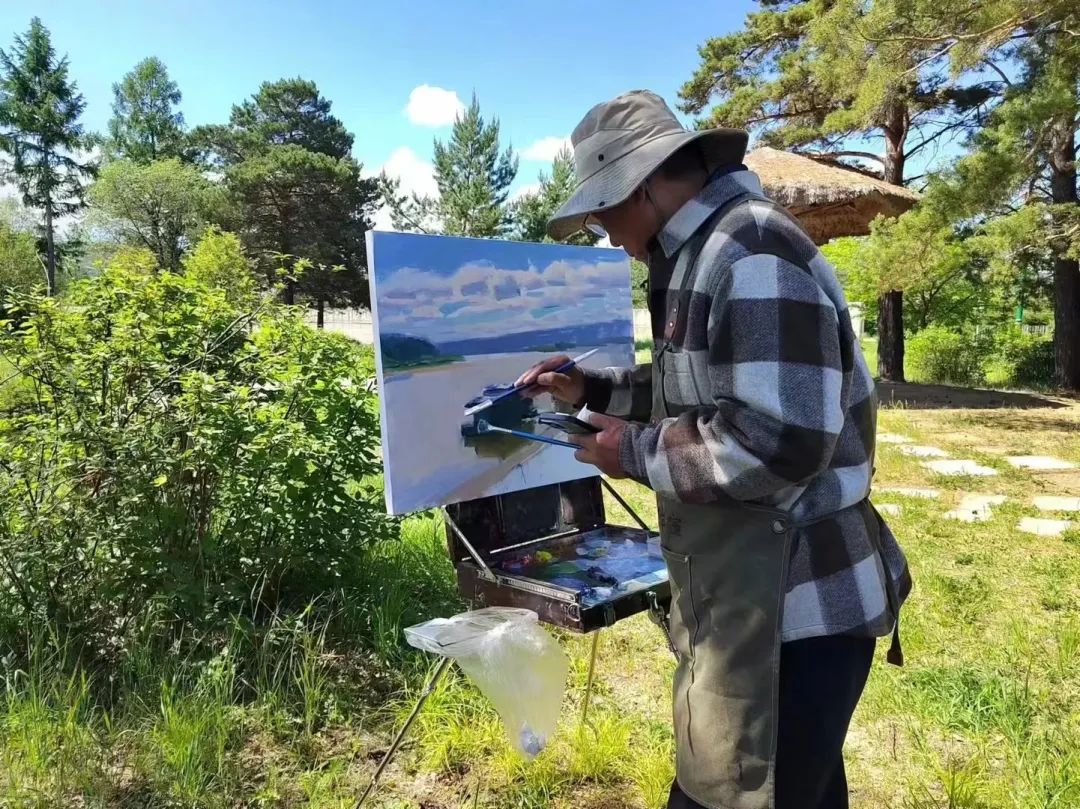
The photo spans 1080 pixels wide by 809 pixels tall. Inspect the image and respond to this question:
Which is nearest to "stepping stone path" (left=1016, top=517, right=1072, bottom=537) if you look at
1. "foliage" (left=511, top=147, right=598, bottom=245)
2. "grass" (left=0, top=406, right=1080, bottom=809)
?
"grass" (left=0, top=406, right=1080, bottom=809)

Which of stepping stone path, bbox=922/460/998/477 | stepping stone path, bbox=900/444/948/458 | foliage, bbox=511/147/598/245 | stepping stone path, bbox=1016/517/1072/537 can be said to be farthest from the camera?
foliage, bbox=511/147/598/245

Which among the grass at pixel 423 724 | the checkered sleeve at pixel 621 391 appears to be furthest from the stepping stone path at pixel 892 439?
the checkered sleeve at pixel 621 391

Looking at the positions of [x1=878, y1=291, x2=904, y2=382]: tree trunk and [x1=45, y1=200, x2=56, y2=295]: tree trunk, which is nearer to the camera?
[x1=878, y1=291, x2=904, y2=382]: tree trunk

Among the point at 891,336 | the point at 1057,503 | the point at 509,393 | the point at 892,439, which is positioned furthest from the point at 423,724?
the point at 891,336

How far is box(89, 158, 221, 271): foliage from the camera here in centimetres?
2808

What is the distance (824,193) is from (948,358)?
538 cm

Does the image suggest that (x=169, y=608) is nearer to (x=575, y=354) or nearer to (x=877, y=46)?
(x=575, y=354)

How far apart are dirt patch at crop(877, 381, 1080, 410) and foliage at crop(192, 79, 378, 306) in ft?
62.7

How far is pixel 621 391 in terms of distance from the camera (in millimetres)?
1691

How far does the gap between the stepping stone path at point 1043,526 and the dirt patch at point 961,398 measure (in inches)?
157

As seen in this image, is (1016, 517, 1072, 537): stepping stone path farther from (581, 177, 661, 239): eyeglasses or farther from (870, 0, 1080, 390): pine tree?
(581, 177, 661, 239): eyeglasses

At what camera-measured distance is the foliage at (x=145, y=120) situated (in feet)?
112

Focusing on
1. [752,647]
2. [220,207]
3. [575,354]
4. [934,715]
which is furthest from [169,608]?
[220,207]

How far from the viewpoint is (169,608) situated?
7.34 ft
